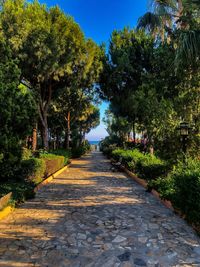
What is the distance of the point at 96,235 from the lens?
6312 millimetres

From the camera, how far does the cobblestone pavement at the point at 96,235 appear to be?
505cm

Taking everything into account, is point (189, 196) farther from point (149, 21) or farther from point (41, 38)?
point (41, 38)

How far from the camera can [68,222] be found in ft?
23.8

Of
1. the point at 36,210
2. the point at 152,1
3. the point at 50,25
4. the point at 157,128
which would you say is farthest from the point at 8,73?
the point at 50,25

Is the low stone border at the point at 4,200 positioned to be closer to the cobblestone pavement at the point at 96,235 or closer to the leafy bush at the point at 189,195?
the cobblestone pavement at the point at 96,235

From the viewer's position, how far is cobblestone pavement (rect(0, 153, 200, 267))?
5051 mm

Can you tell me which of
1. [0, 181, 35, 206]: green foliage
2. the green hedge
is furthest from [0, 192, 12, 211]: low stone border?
the green hedge

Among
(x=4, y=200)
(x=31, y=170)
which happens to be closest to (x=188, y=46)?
(x=4, y=200)

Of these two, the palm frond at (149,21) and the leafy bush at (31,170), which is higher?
the palm frond at (149,21)

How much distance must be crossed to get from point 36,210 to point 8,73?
402 cm

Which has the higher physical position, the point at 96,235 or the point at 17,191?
the point at 17,191

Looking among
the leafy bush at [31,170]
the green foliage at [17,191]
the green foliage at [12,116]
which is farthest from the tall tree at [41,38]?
the green foliage at [17,191]

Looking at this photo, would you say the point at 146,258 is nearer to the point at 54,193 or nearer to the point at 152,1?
the point at 54,193

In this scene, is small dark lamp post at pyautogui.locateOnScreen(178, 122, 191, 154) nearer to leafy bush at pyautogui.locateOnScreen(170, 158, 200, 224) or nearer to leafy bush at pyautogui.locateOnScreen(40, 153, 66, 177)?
leafy bush at pyautogui.locateOnScreen(170, 158, 200, 224)
